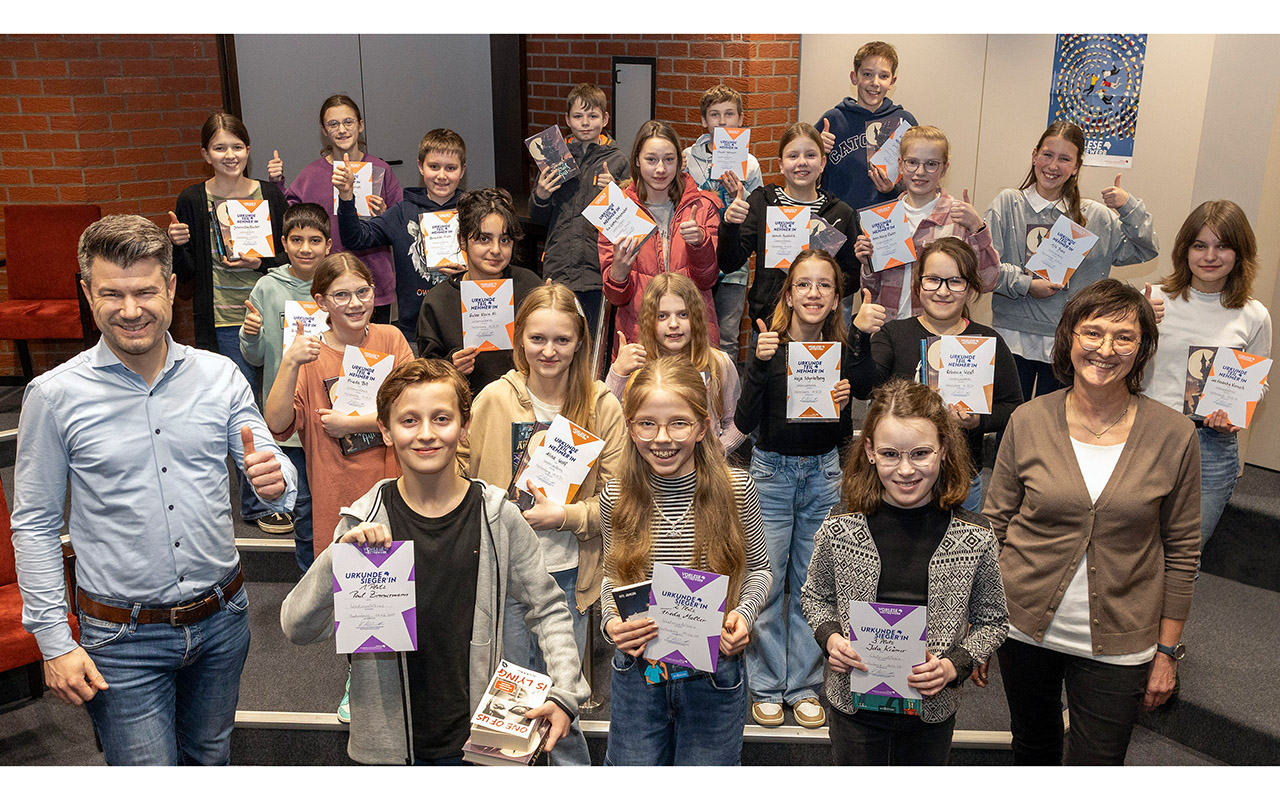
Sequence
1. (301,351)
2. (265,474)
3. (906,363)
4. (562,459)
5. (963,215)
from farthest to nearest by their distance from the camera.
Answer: (963,215)
(906,363)
(301,351)
(562,459)
(265,474)

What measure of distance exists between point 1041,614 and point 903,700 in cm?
48

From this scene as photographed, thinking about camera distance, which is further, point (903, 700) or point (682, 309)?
point (682, 309)

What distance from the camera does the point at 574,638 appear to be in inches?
97.0

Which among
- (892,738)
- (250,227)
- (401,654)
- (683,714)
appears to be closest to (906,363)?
(892,738)

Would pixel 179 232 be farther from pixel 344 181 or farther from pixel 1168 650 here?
pixel 1168 650

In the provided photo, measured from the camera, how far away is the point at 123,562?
232 cm

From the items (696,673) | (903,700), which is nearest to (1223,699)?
(903,700)

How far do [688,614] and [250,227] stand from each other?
3.03 m

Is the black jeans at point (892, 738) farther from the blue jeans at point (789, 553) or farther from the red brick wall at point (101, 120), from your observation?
the red brick wall at point (101, 120)

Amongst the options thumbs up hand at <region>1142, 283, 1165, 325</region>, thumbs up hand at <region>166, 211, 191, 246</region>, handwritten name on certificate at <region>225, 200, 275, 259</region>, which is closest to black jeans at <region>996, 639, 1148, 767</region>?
thumbs up hand at <region>1142, 283, 1165, 325</region>

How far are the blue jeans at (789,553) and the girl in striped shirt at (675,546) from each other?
744mm

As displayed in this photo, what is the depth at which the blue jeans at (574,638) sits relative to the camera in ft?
8.60

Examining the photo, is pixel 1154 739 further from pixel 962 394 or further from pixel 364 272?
pixel 364 272

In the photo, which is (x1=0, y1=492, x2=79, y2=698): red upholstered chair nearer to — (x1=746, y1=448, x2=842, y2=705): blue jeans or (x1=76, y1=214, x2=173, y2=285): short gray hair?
(x1=76, y1=214, x2=173, y2=285): short gray hair
